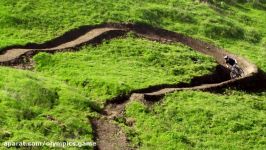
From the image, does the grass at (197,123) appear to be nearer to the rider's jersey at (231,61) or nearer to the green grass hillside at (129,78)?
the green grass hillside at (129,78)

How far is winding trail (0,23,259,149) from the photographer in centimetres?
3011

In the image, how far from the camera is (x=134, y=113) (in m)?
32.6

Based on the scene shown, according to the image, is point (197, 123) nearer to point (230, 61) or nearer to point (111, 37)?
point (230, 61)

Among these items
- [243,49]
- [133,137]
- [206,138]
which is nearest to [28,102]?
[133,137]

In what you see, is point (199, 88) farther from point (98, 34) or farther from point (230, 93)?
point (98, 34)

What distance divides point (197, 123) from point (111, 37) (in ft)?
47.4

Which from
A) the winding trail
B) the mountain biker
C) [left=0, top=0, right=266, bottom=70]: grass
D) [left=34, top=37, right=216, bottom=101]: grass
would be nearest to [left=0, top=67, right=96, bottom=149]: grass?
the winding trail

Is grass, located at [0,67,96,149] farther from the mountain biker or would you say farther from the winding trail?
the mountain biker

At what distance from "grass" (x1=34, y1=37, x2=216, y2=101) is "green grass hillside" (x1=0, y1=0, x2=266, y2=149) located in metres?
0.08

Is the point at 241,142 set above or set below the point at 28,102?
below

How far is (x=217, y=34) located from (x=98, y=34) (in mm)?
14235

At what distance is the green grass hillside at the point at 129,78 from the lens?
29.4 meters

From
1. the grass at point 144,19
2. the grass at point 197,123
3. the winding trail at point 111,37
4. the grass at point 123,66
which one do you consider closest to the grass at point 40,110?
the winding trail at point 111,37

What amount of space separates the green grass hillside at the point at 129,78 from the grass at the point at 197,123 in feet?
0.21
